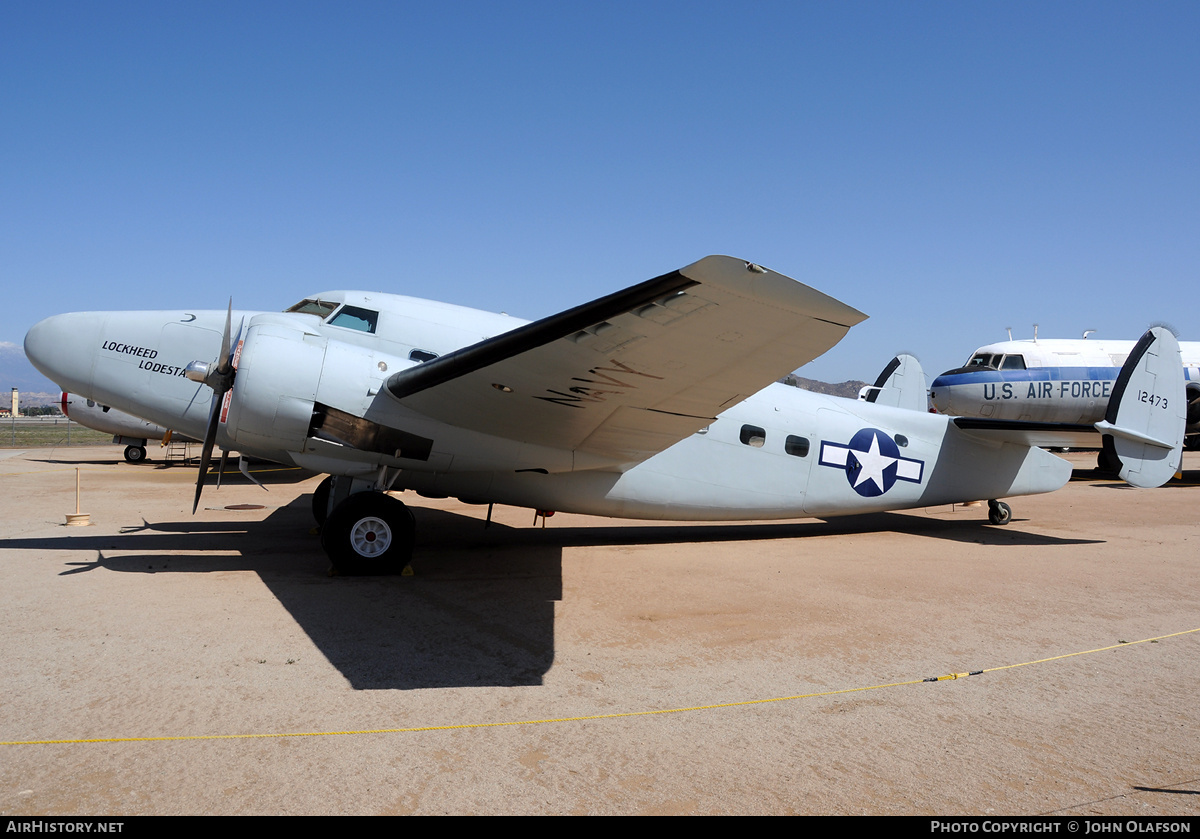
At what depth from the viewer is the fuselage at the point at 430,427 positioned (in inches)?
274

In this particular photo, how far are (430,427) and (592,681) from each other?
3477mm

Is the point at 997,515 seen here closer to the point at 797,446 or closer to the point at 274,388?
the point at 797,446

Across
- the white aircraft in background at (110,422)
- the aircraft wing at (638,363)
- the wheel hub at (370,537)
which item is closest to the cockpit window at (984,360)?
the aircraft wing at (638,363)

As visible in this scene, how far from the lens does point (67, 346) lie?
761 cm

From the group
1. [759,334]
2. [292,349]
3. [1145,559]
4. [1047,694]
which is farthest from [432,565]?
[1145,559]

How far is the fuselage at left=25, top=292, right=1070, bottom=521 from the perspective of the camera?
6949 mm

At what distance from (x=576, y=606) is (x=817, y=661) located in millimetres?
2313

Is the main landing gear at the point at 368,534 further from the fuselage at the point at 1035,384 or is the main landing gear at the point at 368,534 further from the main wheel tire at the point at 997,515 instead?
the fuselage at the point at 1035,384

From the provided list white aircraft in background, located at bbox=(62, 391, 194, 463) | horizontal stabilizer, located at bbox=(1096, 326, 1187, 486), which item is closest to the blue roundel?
horizontal stabilizer, located at bbox=(1096, 326, 1187, 486)

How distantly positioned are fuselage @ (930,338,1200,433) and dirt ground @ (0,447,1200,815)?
1049cm

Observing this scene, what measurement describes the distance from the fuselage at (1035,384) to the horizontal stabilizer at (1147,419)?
910cm

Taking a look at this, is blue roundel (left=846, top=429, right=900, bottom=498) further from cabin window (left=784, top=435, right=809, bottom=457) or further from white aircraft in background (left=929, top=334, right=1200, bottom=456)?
white aircraft in background (left=929, top=334, right=1200, bottom=456)

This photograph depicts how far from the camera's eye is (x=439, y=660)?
4.89m
